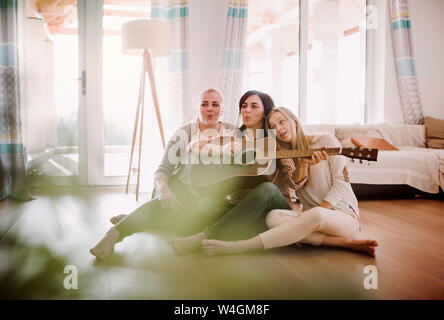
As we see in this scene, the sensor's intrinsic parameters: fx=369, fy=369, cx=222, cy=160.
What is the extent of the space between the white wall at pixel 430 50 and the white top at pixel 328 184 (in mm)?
3380

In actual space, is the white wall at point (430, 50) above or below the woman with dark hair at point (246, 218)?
above

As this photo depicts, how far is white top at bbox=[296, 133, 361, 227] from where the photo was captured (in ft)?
5.99

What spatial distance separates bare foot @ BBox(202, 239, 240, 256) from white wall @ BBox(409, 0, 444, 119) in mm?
3927

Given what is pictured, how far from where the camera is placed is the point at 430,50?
15.0ft

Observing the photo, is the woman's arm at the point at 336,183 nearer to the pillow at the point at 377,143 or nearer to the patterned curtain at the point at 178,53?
the pillow at the point at 377,143

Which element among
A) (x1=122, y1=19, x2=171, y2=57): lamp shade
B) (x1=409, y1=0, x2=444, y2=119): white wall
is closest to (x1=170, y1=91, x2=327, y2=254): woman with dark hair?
(x1=122, y1=19, x2=171, y2=57): lamp shade

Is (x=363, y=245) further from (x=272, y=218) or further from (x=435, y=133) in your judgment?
(x=435, y=133)

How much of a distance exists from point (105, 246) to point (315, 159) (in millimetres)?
1082

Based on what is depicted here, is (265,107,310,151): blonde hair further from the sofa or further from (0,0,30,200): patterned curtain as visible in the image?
(0,0,30,200): patterned curtain

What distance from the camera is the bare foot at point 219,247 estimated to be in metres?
1.69

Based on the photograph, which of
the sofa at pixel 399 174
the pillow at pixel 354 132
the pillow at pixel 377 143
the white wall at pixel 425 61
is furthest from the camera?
the white wall at pixel 425 61

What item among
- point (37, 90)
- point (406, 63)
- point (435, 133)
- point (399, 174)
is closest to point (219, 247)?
point (399, 174)

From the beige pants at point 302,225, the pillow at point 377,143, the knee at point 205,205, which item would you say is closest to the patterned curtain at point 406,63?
the pillow at point 377,143
